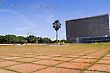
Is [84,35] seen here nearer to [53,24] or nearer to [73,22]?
[73,22]

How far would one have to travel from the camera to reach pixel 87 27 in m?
154

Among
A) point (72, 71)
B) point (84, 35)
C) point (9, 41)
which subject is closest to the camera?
point (72, 71)

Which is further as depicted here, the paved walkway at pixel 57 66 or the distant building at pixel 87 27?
the distant building at pixel 87 27

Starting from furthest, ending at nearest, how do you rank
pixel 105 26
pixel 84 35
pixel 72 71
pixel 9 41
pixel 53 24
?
1. pixel 84 35
2. pixel 105 26
3. pixel 9 41
4. pixel 53 24
5. pixel 72 71

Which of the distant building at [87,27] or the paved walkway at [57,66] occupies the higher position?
the distant building at [87,27]

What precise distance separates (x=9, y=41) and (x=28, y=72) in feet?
372

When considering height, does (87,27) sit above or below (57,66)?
above

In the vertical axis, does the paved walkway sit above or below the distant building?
below

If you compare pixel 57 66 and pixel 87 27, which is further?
pixel 87 27

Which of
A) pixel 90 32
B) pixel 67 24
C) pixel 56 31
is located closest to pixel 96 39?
pixel 90 32

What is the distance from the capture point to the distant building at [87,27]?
146125 millimetres

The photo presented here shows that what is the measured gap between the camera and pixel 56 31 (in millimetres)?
106062

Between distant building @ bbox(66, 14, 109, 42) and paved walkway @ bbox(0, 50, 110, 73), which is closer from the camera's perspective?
paved walkway @ bbox(0, 50, 110, 73)

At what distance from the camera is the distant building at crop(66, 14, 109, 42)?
Result: 479ft
